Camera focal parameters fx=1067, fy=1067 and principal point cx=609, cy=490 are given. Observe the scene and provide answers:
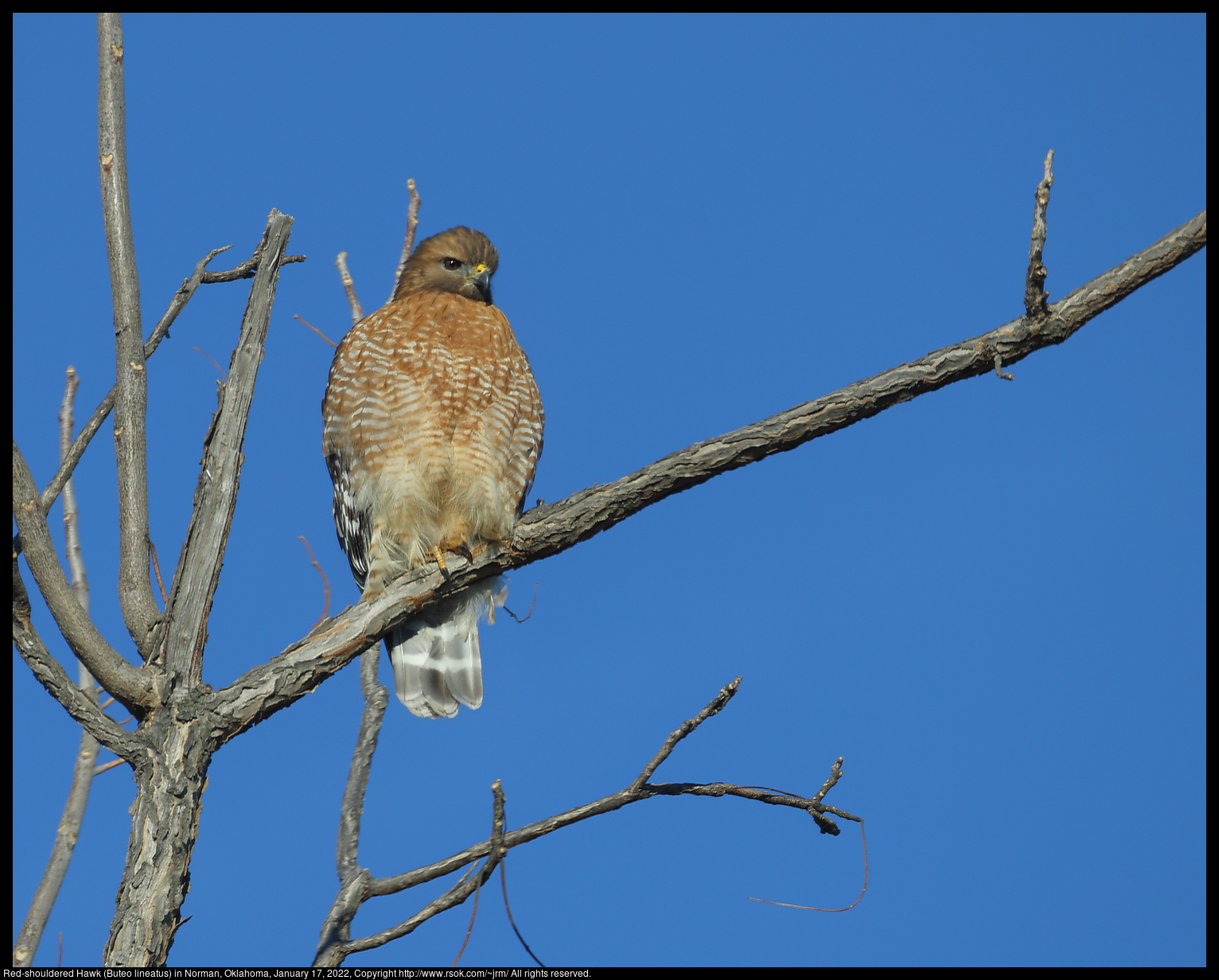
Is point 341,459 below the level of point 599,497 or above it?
above

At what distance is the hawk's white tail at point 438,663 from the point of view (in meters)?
5.14

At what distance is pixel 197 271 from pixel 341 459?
5.06ft

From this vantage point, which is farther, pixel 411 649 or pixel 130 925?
pixel 411 649

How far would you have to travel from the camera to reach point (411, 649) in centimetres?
518

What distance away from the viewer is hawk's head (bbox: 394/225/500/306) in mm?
5629

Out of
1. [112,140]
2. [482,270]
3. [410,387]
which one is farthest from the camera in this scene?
[482,270]

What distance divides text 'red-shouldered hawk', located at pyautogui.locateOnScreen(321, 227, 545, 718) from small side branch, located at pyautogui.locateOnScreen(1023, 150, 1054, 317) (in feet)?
7.44

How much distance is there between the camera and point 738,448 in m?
3.88

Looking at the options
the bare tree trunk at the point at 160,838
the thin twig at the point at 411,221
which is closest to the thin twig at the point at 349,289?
the thin twig at the point at 411,221

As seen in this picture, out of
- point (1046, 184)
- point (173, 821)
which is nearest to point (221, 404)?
point (173, 821)

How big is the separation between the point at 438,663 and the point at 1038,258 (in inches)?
126

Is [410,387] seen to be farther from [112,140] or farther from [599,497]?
[112,140]

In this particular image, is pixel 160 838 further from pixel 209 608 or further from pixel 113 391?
pixel 113 391

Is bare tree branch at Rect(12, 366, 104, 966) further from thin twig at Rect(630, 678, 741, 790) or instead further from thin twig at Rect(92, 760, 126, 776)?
thin twig at Rect(630, 678, 741, 790)
